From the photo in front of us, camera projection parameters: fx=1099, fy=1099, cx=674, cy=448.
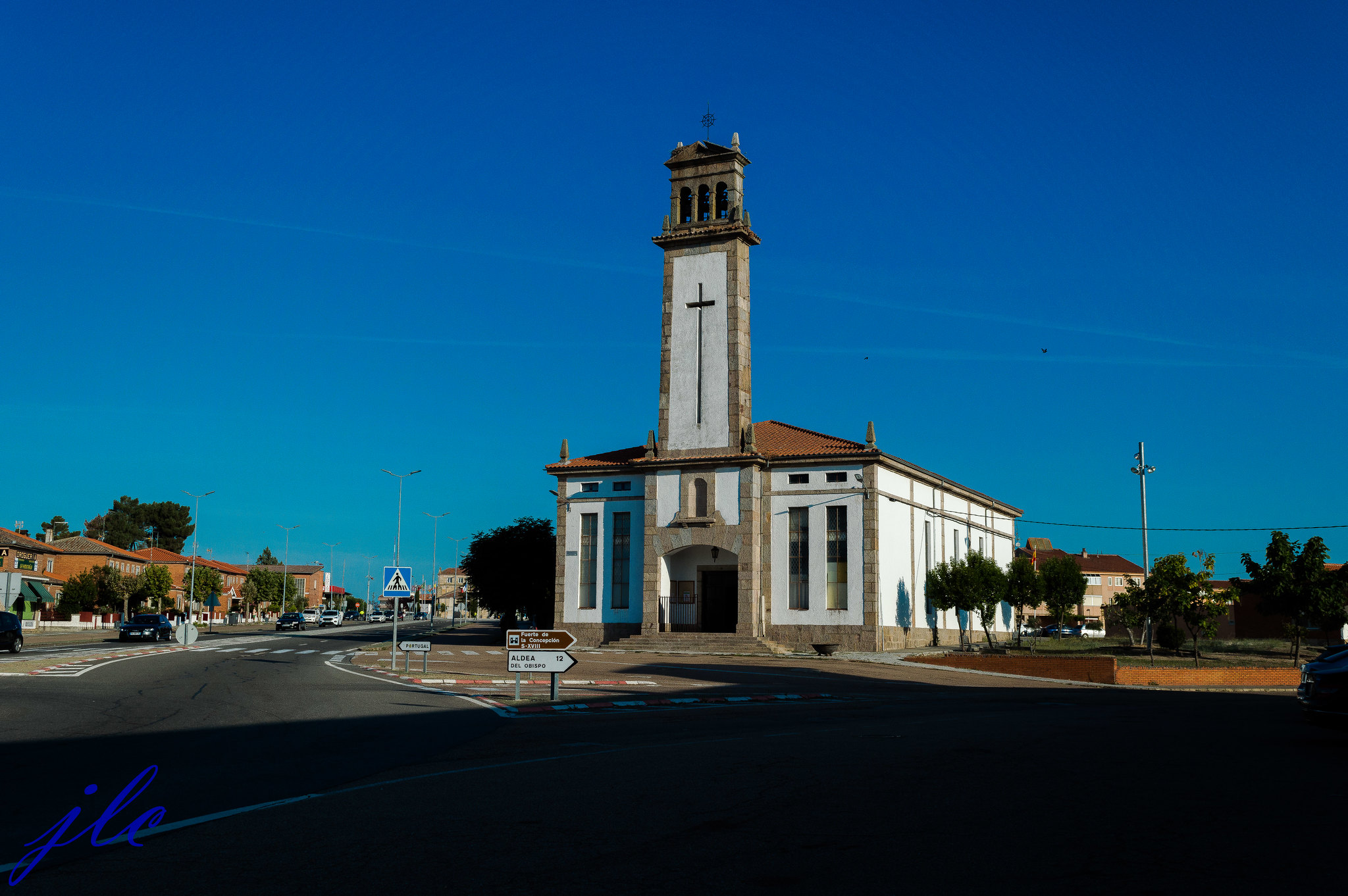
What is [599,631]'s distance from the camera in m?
50.2

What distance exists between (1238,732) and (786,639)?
3170 cm

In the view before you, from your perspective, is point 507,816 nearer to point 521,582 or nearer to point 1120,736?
point 1120,736

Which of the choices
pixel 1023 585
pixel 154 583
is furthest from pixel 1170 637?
pixel 154 583

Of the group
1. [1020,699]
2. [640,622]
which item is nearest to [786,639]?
[640,622]

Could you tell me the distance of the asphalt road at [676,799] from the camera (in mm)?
6672

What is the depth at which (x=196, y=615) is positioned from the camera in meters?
104

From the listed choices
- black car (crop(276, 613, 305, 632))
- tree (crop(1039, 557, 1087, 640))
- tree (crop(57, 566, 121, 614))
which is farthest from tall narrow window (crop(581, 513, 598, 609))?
tree (crop(57, 566, 121, 614))

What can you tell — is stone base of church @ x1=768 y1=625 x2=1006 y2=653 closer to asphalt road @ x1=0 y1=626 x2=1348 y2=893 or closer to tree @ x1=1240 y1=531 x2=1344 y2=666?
tree @ x1=1240 y1=531 x2=1344 y2=666

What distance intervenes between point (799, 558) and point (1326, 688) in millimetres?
33093

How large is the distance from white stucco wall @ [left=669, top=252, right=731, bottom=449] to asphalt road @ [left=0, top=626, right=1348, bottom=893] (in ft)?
99.5

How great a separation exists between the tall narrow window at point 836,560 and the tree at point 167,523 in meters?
116

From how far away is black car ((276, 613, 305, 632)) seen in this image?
81500mm

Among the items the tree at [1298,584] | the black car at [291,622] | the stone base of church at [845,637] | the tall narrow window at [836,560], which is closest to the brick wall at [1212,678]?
the tree at [1298,584]

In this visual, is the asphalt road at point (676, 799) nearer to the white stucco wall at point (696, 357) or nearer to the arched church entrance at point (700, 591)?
the arched church entrance at point (700, 591)
